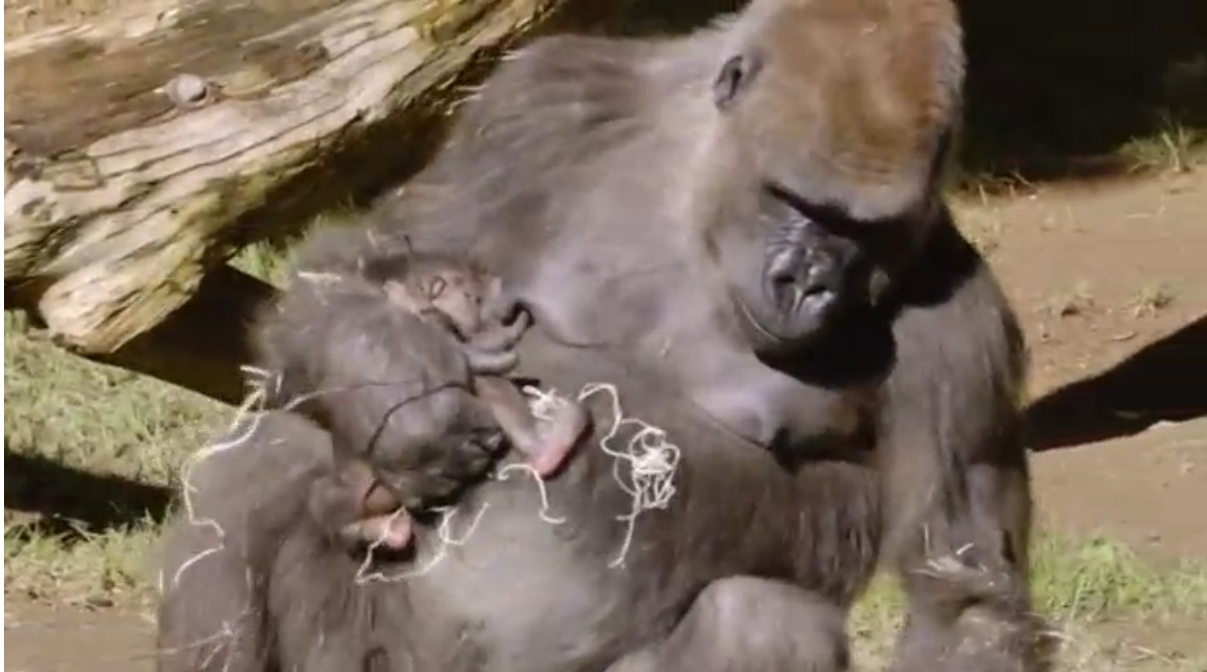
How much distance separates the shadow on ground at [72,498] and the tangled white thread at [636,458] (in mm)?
2127

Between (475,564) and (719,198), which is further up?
(719,198)

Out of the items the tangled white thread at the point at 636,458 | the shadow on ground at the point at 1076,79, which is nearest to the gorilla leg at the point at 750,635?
the tangled white thread at the point at 636,458

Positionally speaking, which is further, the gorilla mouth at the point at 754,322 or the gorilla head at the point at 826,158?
the gorilla mouth at the point at 754,322

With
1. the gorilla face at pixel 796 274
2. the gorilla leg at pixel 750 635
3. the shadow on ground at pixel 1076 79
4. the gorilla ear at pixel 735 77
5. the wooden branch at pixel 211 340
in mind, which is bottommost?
the shadow on ground at pixel 1076 79

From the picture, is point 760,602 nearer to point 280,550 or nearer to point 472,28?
point 280,550

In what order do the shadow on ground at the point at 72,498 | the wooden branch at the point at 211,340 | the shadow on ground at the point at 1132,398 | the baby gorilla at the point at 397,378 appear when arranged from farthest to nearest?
the shadow on ground at the point at 1132,398
the shadow on ground at the point at 72,498
the wooden branch at the point at 211,340
the baby gorilla at the point at 397,378

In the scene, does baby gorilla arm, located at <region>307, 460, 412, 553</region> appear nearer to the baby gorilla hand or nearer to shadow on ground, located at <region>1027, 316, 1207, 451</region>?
the baby gorilla hand

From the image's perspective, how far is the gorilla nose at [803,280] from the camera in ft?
10.8

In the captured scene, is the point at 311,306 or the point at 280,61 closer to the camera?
the point at 311,306

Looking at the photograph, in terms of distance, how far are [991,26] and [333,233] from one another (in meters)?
6.34

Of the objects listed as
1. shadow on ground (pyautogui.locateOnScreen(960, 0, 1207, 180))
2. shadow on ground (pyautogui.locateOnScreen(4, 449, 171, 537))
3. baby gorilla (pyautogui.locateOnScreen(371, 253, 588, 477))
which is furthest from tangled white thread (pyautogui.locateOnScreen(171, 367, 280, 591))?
shadow on ground (pyautogui.locateOnScreen(960, 0, 1207, 180))

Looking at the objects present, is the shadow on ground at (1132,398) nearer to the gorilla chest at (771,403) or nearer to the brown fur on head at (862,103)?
the gorilla chest at (771,403)

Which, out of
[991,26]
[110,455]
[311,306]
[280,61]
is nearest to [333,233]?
[311,306]

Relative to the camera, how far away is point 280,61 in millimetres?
4156
